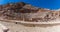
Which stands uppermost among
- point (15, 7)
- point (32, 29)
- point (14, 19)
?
point (15, 7)

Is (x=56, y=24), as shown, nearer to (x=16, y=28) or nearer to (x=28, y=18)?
(x=28, y=18)

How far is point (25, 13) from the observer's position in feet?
4.93

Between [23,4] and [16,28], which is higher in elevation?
[23,4]

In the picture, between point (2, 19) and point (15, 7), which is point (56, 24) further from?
point (2, 19)

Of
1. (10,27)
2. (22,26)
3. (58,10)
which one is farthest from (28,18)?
(58,10)

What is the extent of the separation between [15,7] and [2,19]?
7.2 inches

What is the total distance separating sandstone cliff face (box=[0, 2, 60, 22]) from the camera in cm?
150

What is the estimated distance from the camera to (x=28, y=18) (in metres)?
1.49

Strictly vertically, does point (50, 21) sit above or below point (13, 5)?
below

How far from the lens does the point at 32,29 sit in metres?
1.49

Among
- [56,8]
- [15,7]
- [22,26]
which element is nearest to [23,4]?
[15,7]

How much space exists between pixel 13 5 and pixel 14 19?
144 mm

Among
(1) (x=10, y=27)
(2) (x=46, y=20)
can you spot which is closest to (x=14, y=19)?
(1) (x=10, y=27)

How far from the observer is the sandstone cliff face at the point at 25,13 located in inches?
58.9
